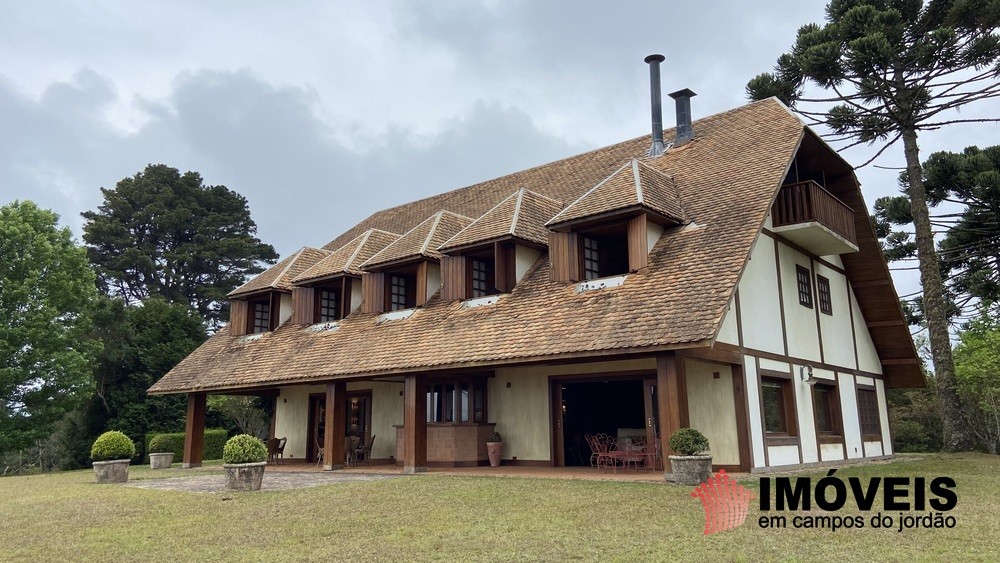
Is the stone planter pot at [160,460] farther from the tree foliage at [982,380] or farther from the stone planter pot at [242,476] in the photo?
the tree foliage at [982,380]

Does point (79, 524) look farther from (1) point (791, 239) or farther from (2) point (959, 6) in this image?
(2) point (959, 6)

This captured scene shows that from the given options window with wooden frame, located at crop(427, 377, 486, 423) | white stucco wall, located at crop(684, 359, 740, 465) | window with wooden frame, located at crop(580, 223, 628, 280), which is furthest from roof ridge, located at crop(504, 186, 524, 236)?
white stucco wall, located at crop(684, 359, 740, 465)

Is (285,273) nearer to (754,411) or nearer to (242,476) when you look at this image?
(242,476)

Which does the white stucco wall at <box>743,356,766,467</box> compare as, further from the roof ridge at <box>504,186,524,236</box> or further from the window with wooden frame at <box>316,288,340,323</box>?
the window with wooden frame at <box>316,288,340,323</box>

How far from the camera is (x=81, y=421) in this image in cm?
3131

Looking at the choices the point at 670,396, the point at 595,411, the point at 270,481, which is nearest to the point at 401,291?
the point at 595,411

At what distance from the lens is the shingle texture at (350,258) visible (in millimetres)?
20906

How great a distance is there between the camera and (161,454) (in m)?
21.9

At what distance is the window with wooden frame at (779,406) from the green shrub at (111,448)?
46.6 ft

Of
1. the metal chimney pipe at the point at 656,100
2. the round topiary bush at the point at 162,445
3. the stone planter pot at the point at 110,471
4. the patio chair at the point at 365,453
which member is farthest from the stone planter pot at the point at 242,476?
the metal chimney pipe at the point at 656,100

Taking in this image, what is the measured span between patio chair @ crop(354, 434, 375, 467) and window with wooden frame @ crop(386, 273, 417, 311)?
12.3ft

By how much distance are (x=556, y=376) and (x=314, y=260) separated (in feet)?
37.7

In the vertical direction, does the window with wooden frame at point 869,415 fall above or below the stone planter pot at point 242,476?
above

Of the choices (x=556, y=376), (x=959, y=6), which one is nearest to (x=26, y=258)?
(x=556, y=376)
